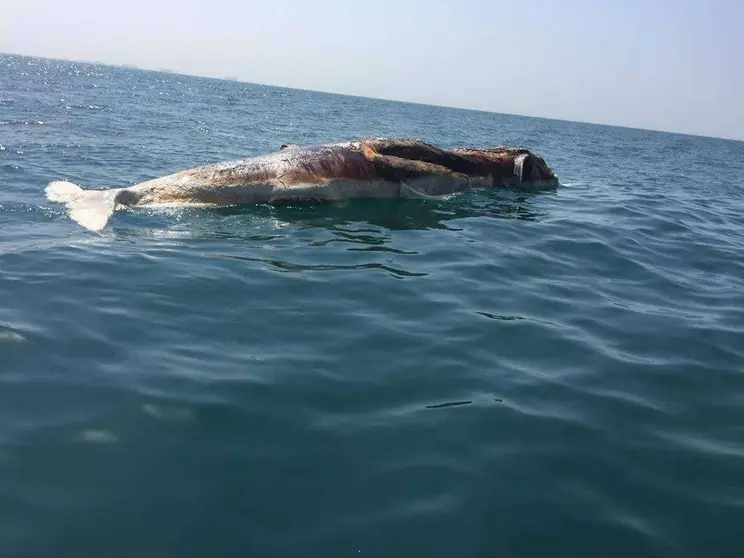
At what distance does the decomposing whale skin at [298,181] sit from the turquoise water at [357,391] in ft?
1.55

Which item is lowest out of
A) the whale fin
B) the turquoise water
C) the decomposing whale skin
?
the turquoise water

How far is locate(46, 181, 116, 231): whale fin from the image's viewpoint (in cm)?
899

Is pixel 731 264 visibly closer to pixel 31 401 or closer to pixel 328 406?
pixel 328 406

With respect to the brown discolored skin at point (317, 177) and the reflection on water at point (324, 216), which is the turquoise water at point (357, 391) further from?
the brown discolored skin at point (317, 177)

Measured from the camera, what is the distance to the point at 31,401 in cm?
445

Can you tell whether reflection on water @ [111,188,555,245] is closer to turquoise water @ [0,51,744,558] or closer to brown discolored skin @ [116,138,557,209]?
turquoise water @ [0,51,744,558]

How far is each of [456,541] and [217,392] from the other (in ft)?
7.08

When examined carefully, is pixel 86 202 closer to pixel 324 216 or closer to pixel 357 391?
pixel 324 216

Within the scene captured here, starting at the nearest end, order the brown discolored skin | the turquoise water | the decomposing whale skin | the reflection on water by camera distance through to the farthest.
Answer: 1. the turquoise water
2. the reflection on water
3. the decomposing whale skin
4. the brown discolored skin

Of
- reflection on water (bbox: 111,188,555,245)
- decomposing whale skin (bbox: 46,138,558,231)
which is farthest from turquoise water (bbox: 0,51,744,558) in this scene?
decomposing whale skin (bbox: 46,138,558,231)

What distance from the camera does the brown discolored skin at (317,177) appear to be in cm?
1012

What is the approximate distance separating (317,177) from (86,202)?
378cm

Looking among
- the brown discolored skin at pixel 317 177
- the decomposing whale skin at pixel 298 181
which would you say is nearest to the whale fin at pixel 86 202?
the decomposing whale skin at pixel 298 181

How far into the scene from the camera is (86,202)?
386 inches
